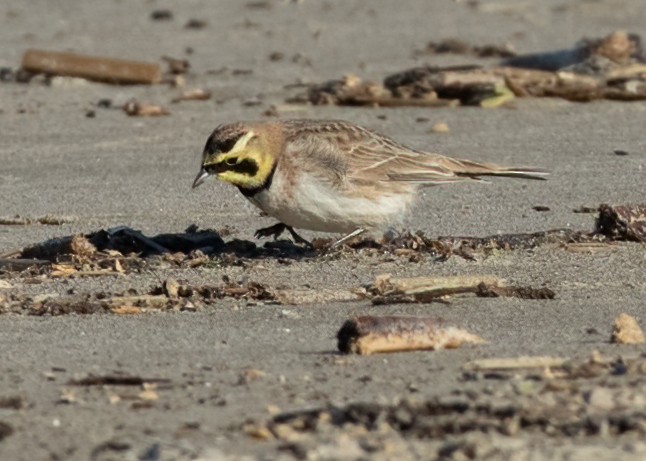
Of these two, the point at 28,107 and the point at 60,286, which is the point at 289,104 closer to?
the point at 28,107

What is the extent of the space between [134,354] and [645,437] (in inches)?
82.0

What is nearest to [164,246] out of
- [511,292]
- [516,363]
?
[511,292]

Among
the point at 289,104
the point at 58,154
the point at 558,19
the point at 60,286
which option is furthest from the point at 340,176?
the point at 558,19

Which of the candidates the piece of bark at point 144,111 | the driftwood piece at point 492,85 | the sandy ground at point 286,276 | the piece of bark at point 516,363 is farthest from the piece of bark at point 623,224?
the piece of bark at point 144,111

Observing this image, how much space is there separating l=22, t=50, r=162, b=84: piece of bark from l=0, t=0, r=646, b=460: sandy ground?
0.39 feet

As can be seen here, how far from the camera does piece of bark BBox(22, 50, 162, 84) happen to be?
1285cm

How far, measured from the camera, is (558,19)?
627 inches

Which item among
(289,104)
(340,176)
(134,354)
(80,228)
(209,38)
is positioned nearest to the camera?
(134,354)

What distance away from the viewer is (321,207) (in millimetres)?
7852

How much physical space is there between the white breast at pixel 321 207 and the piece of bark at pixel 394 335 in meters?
1.89

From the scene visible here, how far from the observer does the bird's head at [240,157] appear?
7.85m

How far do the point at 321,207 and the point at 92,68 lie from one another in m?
5.41

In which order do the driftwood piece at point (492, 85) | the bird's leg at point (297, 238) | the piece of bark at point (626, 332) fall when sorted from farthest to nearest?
the driftwood piece at point (492, 85), the bird's leg at point (297, 238), the piece of bark at point (626, 332)

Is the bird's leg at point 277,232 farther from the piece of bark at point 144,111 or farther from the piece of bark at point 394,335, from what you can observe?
the piece of bark at point 144,111
